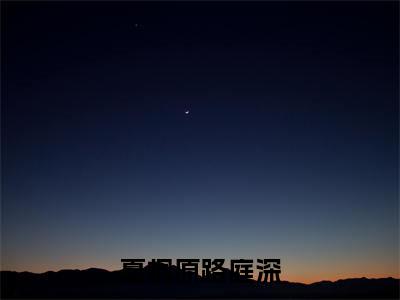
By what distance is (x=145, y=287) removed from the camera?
75688 mm

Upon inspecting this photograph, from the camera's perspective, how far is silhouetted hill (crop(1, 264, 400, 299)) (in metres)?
59.6

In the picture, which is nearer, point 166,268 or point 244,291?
point 166,268

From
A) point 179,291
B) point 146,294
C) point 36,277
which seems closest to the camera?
point 146,294

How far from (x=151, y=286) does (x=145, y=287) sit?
511 centimetres

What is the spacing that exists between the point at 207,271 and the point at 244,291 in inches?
2516

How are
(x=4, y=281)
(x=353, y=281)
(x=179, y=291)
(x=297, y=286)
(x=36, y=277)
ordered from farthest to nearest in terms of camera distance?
(x=353, y=281) → (x=297, y=286) → (x=36, y=277) → (x=179, y=291) → (x=4, y=281)

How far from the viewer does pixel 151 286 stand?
7106 cm

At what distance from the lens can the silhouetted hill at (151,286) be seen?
5961 centimetres

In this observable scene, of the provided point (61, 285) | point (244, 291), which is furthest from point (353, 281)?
point (61, 285)

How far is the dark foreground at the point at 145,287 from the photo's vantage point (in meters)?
63.7

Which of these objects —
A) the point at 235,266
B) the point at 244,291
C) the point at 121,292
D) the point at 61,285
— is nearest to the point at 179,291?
the point at 121,292

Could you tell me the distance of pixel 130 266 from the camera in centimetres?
5312

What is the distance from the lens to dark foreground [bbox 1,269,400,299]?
63719 mm

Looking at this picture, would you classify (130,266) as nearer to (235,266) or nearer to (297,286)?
(235,266)
